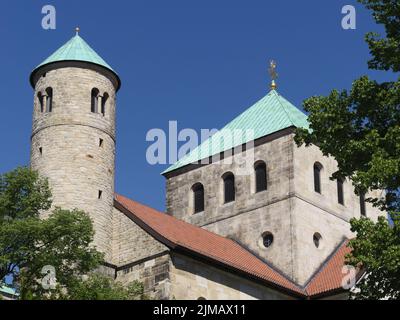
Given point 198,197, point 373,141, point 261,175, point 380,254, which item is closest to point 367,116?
point 373,141

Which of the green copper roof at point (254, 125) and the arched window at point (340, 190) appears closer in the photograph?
the green copper roof at point (254, 125)

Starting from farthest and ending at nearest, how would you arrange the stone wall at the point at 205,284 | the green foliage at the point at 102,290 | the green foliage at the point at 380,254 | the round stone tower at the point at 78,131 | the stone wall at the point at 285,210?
the stone wall at the point at 285,210, the round stone tower at the point at 78,131, the stone wall at the point at 205,284, the green foliage at the point at 102,290, the green foliage at the point at 380,254

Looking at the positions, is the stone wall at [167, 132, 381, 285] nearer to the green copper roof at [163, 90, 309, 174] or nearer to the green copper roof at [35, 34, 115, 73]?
the green copper roof at [163, 90, 309, 174]

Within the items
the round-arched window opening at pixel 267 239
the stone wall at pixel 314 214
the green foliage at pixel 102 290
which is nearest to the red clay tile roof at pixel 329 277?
the stone wall at pixel 314 214

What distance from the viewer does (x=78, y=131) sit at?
3528 cm

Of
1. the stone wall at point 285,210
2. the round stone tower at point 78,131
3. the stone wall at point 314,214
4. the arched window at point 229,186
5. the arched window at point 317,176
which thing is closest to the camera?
the round stone tower at point 78,131

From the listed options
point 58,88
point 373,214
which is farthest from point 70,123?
point 373,214

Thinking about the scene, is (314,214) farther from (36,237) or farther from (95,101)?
(36,237)

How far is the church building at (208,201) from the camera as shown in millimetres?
34000

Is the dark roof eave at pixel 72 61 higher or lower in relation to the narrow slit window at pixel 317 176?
higher

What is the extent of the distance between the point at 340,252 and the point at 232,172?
5.81 metres

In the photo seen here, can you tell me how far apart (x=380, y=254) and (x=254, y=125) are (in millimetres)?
22078

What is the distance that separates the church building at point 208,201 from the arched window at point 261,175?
67 millimetres

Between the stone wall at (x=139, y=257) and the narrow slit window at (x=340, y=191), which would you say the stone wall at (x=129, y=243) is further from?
the narrow slit window at (x=340, y=191)
